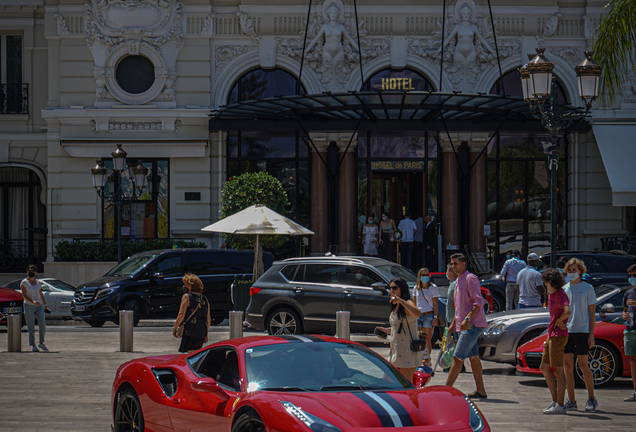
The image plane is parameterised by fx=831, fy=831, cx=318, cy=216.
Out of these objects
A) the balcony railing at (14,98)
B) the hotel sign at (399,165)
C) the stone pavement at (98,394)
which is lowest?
the stone pavement at (98,394)

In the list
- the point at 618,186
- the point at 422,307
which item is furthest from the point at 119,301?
the point at 618,186

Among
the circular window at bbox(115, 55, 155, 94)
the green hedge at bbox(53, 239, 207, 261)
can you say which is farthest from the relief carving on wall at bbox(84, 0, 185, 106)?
the green hedge at bbox(53, 239, 207, 261)

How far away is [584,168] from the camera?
94.9 ft

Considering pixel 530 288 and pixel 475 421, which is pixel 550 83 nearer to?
pixel 530 288

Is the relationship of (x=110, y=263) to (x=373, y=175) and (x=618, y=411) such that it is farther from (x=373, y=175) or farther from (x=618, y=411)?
(x=618, y=411)

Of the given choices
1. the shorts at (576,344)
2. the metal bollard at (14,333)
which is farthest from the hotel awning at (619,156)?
the metal bollard at (14,333)

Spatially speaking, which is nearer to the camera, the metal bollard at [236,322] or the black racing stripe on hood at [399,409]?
the black racing stripe on hood at [399,409]

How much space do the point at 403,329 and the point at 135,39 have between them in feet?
70.9

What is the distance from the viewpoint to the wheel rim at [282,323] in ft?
55.5

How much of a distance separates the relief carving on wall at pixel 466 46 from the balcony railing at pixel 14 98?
544 inches

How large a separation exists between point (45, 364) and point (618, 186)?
19766 millimetres

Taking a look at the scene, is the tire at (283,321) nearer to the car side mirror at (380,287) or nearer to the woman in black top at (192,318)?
the car side mirror at (380,287)

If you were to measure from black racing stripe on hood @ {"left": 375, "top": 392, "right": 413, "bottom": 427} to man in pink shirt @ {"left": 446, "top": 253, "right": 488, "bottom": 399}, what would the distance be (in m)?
4.39

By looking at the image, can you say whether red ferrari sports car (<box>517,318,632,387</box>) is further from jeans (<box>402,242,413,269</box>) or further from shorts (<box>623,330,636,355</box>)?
jeans (<box>402,242,413,269</box>)
